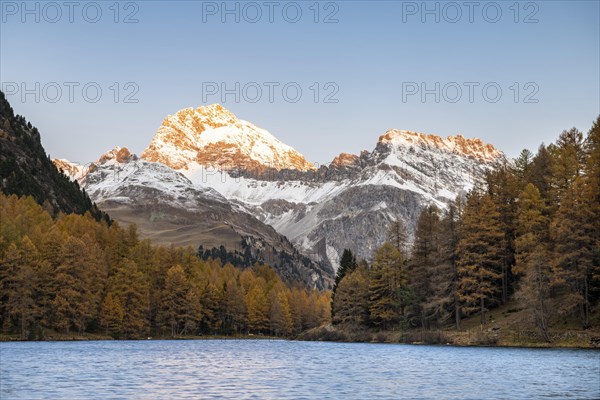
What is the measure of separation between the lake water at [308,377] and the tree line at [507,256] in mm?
14241

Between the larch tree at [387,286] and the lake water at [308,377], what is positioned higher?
the larch tree at [387,286]

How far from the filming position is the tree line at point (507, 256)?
87.1 m

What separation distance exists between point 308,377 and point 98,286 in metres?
94.1

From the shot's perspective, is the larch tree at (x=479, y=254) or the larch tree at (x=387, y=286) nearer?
the larch tree at (x=479, y=254)

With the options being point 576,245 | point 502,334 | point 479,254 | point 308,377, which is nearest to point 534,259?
point 576,245

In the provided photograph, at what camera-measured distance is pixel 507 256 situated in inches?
4198

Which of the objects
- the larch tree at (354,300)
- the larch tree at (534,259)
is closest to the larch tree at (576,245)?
the larch tree at (534,259)

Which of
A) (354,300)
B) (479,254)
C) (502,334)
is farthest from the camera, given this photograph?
(354,300)

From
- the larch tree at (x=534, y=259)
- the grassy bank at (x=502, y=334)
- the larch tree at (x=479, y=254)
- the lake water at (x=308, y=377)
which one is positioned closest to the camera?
the lake water at (x=308, y=377)

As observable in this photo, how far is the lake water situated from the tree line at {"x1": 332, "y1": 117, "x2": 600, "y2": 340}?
1424 centimetres

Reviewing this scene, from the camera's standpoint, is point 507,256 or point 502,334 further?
point 507,256

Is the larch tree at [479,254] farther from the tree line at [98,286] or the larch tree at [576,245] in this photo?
the tree line at [98,286]

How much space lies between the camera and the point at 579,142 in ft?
337

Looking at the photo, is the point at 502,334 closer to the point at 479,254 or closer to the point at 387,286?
the point at 479,254
